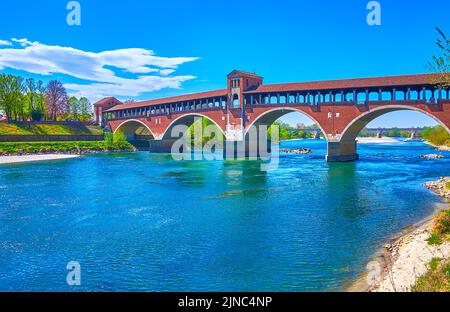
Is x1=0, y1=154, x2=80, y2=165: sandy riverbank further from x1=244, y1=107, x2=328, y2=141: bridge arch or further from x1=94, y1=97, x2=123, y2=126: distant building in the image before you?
x1=94, y1=97, x2=123, y2=126: distant building

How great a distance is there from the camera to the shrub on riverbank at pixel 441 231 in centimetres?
1408

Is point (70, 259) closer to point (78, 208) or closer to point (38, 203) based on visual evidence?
point (78, 208)

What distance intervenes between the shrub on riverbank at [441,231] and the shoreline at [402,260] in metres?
0.22

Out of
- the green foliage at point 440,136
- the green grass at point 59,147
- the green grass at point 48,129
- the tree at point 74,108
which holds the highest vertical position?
the tree at point 74,108

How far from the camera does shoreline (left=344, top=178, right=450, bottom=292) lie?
10.9 meters

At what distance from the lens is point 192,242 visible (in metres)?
16.0

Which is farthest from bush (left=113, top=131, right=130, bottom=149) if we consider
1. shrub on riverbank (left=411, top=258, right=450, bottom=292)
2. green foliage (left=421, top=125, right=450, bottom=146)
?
shrub on riverbank (left=411, top=258, right=450, bottom=292)

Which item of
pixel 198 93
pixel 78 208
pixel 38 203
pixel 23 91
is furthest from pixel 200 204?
pixel 23 91

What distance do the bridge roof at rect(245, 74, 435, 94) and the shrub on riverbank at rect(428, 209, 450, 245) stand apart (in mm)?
23204

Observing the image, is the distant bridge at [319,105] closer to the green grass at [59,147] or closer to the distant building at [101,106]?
the green grass at [59,147]

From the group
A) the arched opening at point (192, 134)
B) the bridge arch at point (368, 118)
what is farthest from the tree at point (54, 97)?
the bridge arch at point (368, 118)

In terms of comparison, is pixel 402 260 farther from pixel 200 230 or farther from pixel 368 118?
pixel 368 118
